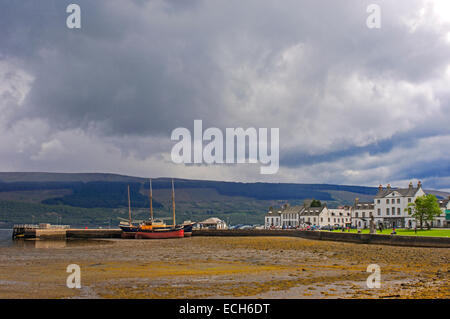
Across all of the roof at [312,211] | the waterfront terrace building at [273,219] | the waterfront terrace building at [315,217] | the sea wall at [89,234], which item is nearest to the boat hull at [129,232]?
the sea wall at [89,234]

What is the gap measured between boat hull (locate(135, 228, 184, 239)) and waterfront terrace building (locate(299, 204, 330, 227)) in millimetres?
56331

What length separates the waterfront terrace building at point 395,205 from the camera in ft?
349

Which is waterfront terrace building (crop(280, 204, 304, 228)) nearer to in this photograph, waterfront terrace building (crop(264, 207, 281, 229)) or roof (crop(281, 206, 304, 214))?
roof (crop(281, 206, 304, 214))

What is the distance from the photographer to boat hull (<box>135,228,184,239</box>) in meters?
105

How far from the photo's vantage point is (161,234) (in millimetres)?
106000

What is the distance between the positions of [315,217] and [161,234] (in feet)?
199

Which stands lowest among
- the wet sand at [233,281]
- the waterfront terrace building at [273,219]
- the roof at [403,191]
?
the waterfront terrace building at [273,219]

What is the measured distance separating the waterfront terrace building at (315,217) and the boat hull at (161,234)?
185 feet

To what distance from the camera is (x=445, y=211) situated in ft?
356

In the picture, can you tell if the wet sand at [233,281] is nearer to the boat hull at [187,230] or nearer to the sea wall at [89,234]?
the boat hull at [187,230]

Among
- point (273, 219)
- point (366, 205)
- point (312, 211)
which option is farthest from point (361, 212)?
point (273, 219)

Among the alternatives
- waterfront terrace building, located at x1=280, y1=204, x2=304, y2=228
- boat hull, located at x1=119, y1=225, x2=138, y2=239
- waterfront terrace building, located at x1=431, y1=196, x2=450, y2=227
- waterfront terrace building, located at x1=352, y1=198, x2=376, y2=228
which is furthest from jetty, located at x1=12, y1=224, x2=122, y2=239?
waterfront terrace building, located at x1=431, y1=196, x2=450, y2=227

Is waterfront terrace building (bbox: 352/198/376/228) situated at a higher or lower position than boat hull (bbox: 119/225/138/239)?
higher
